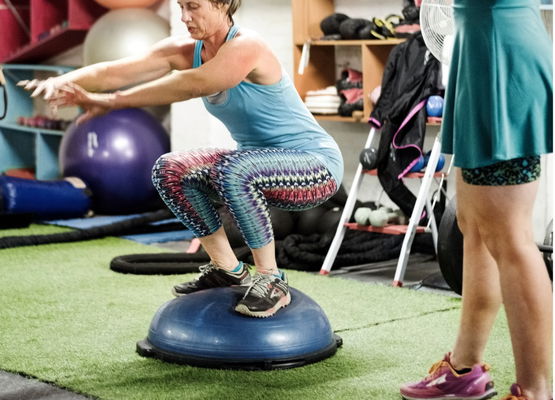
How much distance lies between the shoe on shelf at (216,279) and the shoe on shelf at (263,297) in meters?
0.18

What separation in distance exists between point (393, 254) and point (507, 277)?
9.27 ft

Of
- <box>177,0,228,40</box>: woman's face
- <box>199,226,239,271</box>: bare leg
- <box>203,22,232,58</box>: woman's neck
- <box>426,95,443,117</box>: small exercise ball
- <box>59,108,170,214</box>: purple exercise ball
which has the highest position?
<box>177,0,228,40</box>: woman's face

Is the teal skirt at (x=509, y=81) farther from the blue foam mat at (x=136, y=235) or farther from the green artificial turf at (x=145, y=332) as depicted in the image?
the blue foam mat at (x=136, y=235)

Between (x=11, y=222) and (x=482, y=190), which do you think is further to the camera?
(x=11, y=222)

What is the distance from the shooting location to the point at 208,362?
301 cm

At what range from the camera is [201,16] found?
9.98 ft

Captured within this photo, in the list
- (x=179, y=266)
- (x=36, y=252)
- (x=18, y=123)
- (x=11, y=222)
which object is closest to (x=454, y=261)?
(x=179, y=266)

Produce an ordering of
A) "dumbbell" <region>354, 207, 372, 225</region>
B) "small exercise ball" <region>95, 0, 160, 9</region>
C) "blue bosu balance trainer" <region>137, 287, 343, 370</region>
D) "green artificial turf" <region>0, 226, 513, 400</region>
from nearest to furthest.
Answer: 1. "green artificial turf" <region>0, 226, 513, 400</region>
2. "blue bosu balance trainer" <region>137, 287, 343, 370</region>
3. "dumbbell" <region>354, 207, 372, 225</region>
4. "small exercise ball" <region>95, 0, 160, 9</region>

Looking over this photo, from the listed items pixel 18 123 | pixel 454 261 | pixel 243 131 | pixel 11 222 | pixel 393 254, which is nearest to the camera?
pixel 243 131

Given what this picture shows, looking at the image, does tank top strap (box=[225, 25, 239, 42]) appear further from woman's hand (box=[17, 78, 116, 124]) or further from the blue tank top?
woman's hand (box=[17, 78, 116, 124])

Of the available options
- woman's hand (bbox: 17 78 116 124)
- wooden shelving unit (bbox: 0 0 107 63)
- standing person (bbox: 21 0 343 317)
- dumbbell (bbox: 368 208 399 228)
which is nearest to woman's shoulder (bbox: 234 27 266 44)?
standing person (bbox: 21 0 343 317)

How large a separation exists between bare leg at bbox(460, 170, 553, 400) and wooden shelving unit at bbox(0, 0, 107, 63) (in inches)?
233

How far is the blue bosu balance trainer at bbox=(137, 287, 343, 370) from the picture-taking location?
300 centimetres

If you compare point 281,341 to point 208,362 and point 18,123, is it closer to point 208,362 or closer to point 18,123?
point 208,362
